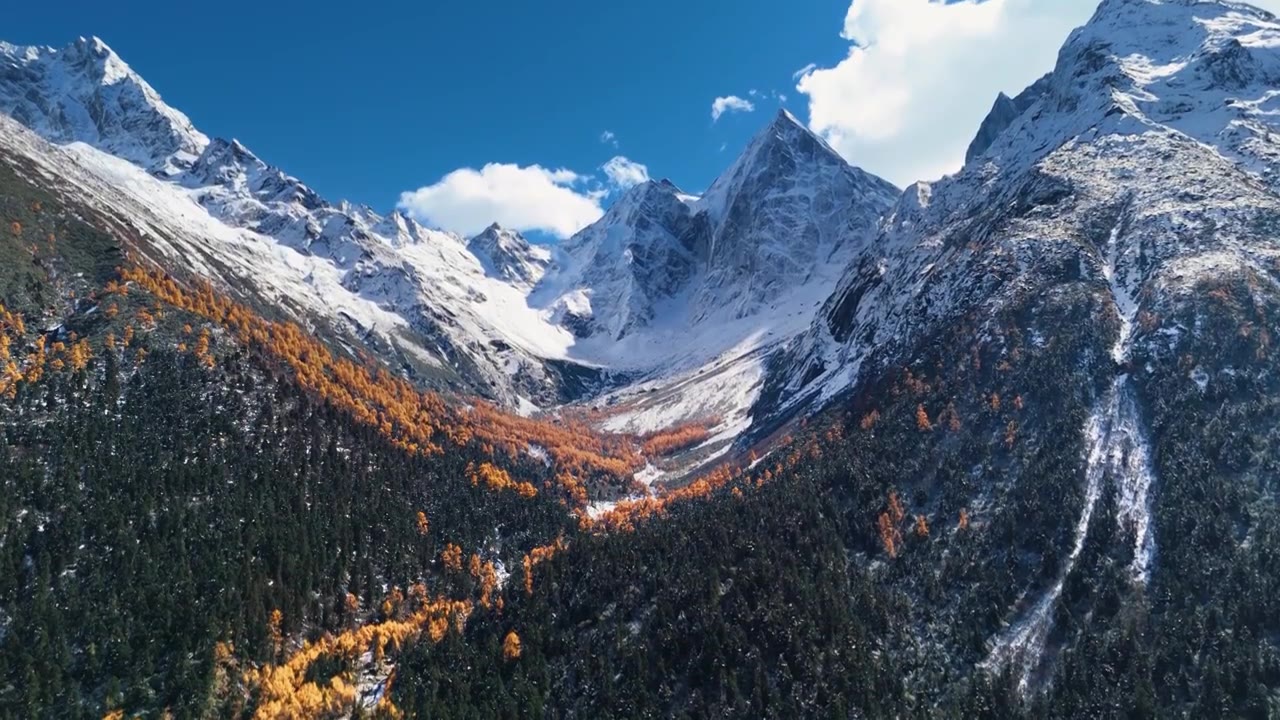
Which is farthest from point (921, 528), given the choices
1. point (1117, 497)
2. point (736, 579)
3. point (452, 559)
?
point (452, 559)

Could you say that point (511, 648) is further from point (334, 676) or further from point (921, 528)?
point (921, 528)

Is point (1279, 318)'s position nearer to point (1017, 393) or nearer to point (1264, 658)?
point (1017, 393)

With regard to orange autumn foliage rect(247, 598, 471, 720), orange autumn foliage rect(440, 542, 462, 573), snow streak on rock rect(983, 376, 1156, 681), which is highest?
orange autumn foliage rect(440, 542, 462, 573)

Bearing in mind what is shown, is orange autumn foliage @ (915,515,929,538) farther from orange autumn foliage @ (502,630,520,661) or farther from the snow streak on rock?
orange autumn foliage @ (502,630,520,661)

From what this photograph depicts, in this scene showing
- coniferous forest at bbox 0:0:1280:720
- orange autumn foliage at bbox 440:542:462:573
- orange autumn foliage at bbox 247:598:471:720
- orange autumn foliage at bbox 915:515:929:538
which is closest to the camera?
coniferous forest at bbox 0:0:1280:720

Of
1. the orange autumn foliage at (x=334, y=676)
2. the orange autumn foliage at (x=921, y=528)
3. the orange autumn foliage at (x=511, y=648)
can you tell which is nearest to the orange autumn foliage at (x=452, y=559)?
the orange autumn foliage at (x=334, y=676)

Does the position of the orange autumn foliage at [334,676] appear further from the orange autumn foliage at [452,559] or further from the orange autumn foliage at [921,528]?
the orange autumn foliage at [921,528]

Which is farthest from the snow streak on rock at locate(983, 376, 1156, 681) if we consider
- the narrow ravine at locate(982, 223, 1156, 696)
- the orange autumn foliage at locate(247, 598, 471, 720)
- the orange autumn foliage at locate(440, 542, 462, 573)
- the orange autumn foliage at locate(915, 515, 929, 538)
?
the orange autumn foliage at locate(440, 542, 462, 573)

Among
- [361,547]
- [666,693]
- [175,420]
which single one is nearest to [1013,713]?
[666,693]

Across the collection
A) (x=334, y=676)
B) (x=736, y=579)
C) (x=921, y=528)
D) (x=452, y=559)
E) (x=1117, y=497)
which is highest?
(x=452, y=559)
